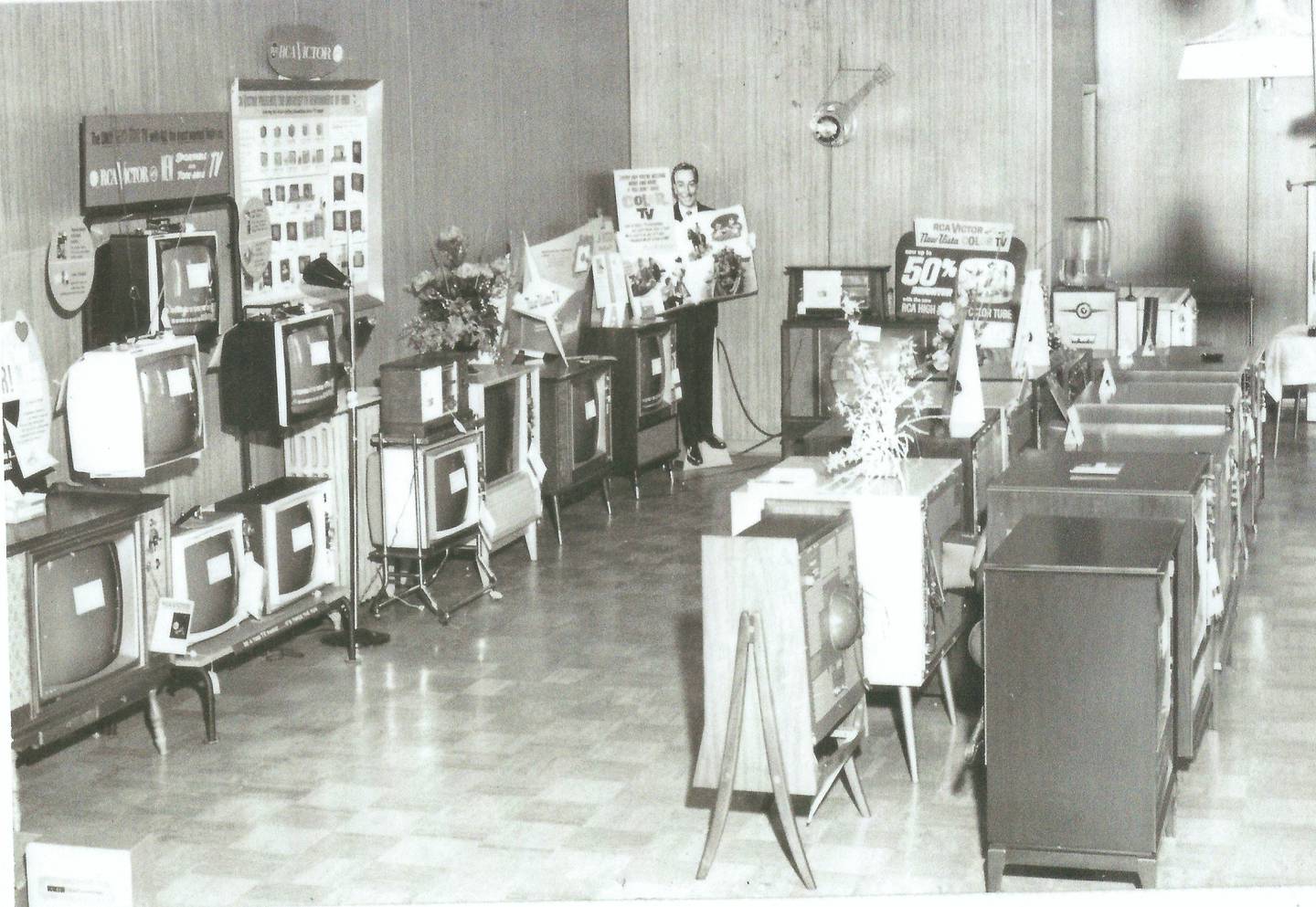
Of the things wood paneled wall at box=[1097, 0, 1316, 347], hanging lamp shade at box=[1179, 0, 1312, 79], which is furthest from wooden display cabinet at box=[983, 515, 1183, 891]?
wood paneled wall at box=[1097, 0, 1316, 347]

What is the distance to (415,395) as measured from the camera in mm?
7516

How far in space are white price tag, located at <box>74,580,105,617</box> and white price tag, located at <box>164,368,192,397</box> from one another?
0.78 metres

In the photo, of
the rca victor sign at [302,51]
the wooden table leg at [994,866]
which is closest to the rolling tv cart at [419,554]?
the rca victor sign at [302,51]

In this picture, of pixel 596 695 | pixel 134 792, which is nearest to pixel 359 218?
pixel 596 695

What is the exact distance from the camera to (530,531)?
28.7 ft

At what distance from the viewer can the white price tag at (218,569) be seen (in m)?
6.21

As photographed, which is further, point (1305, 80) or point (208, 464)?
point (1305, 80)

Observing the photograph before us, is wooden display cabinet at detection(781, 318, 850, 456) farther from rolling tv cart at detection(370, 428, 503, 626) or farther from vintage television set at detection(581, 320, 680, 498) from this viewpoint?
rolling tv cart at detection(370, 428, 503, 626)

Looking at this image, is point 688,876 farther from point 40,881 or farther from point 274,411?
point 274,411

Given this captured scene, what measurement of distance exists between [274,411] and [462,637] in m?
1.37

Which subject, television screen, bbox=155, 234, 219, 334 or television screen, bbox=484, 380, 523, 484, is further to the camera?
television screen, bbox=484, 380, 523, 484

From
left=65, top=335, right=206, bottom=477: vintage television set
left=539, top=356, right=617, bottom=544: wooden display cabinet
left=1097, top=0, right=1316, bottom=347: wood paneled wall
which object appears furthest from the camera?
left=1097, top=0, right=1316, bottom=347: wood paneled wall

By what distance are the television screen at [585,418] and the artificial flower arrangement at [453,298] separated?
0.96m

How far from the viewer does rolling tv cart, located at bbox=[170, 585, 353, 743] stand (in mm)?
6053
